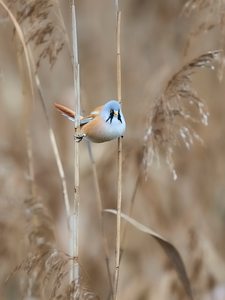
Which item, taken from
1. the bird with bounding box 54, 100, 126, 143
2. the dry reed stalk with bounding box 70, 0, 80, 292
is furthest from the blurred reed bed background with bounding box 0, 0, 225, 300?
the bird with bounding box 54, 100, 126, 143

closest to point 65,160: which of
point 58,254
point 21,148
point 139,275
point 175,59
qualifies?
point 21,148

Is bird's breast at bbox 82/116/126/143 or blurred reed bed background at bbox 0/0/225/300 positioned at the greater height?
blurred reed bed background at bbox 0/0/225/300

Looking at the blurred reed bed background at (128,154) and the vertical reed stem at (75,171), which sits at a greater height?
the blurred reed bed background at (128,154)

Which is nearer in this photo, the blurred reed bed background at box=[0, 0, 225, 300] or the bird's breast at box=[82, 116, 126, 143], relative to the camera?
the bird's breast at box=[82, 116, 126, 143]

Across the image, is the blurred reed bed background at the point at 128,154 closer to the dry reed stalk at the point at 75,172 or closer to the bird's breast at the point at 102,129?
the dry reed stalk at the point at 75,172

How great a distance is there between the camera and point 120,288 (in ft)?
8.69

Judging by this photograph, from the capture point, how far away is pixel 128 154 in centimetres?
206

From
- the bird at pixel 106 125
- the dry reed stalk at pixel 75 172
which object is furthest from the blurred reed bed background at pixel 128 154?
the bird at pixel 106 125

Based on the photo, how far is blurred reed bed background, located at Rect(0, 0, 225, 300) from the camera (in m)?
1.82

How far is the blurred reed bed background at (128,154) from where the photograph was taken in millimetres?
1822

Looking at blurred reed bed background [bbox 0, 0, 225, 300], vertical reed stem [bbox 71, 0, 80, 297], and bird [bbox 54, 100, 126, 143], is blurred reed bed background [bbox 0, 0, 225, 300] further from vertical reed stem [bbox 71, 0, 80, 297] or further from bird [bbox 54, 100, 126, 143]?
bird [bbox 54, 100, 126, 143]

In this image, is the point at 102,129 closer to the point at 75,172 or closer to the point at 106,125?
the point at 106,125

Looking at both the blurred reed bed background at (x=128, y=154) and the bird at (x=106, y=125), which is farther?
the blurred reed bed background at (x=128, y=154)

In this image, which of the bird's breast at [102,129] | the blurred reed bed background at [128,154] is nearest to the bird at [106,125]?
the bird's breast at [102,129]
